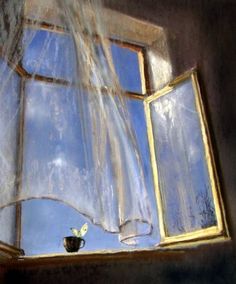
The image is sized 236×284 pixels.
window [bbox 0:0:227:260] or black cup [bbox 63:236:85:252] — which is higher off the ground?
window [bbox 0:0:227:260]

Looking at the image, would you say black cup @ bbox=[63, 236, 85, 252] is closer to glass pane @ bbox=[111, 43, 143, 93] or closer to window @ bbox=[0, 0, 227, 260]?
window @ bbox=[0, 0, 227, 260]

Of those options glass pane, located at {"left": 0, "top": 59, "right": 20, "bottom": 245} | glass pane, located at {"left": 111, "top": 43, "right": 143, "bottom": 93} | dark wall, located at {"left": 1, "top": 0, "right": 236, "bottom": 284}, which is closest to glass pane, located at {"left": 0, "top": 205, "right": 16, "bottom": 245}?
glass pane, located at {"left": 0, "top": 59, "right": 20, "bottom": 245}

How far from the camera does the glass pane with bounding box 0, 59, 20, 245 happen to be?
4.76 ft

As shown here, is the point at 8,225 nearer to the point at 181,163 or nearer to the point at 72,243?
the point at 72,243

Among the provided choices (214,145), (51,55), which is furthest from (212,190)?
(51,55)

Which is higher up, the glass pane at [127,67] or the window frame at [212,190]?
the glass pane at [127,67]

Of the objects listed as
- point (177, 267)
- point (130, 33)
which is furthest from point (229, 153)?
point (130, 33)

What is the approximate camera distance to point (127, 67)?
207 cm

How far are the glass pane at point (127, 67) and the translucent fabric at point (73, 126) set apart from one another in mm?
141

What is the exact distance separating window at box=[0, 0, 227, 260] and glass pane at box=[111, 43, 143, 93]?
16mm

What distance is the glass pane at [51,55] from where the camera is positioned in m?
1.72

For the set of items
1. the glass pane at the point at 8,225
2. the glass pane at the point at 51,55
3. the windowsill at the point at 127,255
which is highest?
the glass pane at the point at 51,55

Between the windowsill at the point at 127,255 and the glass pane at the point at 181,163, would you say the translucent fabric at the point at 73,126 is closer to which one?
the windowsill at the point at 127,255

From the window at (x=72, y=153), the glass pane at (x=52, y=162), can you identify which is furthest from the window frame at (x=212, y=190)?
the glass pane at (x=52, y=162)
